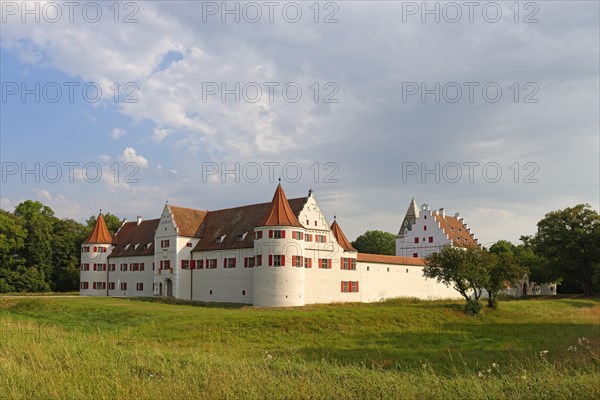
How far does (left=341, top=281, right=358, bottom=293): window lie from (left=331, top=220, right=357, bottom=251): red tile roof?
10.4 ft

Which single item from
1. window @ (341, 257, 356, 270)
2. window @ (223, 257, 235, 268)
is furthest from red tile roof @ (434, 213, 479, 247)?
window @ (223, 257, 235, 268)

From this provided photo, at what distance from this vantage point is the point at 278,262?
44.7 meters

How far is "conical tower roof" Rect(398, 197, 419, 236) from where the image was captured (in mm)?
74125

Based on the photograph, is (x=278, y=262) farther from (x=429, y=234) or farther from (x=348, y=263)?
(x=429, y=234)

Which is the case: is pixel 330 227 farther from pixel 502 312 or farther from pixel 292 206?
pixel 502 312

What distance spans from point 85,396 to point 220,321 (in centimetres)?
2344

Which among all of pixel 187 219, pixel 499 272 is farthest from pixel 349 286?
pixel 187 219

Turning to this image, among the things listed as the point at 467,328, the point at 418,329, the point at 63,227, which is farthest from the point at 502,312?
the point at 63,227

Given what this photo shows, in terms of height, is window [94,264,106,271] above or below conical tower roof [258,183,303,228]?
below

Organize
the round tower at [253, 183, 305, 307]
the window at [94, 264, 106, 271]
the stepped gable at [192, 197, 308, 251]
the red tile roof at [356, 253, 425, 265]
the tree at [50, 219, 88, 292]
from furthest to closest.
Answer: the tree at [50, 219, 88, 292], the window at [94, 264, 106, 271], the red tile roof at [356, 253, 425, 265], the stepped gable at [192, 197, 308, 251], the round tower at [253, 183, 305, 307]

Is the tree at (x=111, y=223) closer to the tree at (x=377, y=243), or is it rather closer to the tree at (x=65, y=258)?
the tree at (x=65, y=258)

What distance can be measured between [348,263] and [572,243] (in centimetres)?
2719

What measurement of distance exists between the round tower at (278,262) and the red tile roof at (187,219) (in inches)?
438

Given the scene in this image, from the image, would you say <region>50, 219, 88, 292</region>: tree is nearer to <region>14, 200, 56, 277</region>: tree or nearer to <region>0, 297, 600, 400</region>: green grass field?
<region>14, 200, 56, 277</region>: tree
